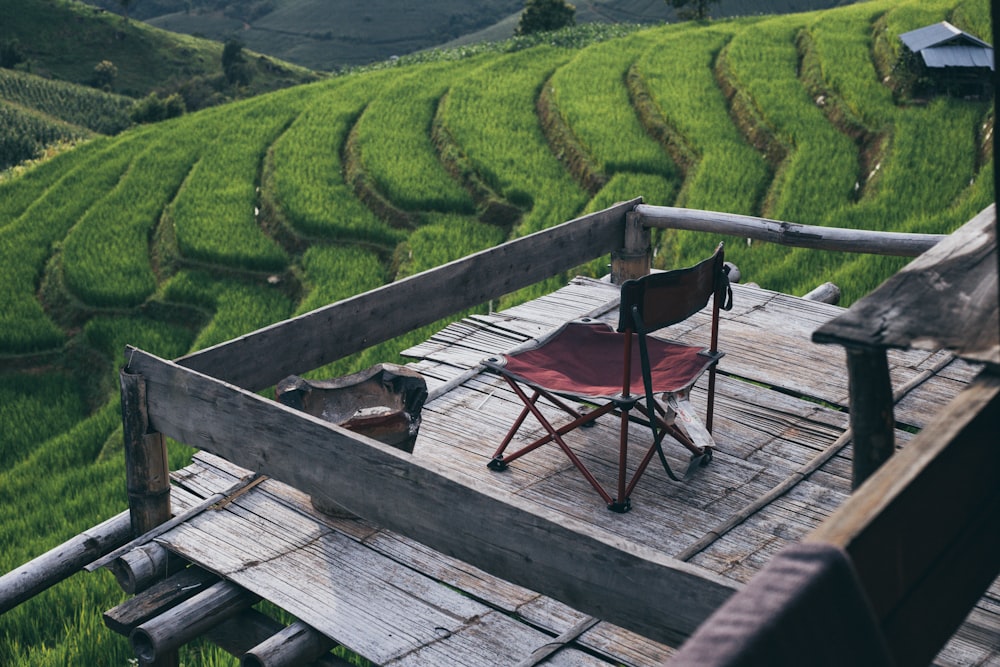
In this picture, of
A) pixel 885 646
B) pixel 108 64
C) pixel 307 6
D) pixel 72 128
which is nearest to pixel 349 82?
pixel 885 646

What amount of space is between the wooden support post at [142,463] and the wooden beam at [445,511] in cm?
7

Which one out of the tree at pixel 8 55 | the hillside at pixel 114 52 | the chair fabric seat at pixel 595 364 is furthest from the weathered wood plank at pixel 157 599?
the hillside at pixel 114 52

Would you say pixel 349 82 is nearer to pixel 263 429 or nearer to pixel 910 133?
pixel 910 133

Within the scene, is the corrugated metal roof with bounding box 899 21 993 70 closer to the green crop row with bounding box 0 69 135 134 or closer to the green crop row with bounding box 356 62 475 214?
the green crop row with bounding box 356 62 475 214

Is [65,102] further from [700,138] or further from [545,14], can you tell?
[700,138]

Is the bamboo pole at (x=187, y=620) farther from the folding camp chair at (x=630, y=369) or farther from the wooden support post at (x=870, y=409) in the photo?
the wooden support post at (x=870, y=409)

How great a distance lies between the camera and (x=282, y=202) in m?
9.88

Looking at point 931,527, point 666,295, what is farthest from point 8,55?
point 931,527

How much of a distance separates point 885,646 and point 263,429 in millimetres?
2218

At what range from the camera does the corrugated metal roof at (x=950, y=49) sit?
10.9 m

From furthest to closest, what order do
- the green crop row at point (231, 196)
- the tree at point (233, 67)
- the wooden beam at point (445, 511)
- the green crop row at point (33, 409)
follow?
the tree at point (233, 67) → the green crop row at point (231, 196) → the green crop row at point (33, 409) → the wooden beam at point (445, 511)

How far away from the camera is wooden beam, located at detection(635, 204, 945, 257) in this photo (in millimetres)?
5145

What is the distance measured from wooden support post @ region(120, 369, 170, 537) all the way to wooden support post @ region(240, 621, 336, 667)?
0.81 m

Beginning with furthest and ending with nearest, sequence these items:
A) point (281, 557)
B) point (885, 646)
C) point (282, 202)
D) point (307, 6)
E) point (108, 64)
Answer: point (307, 6)
point (108, 64)
point (282, 202)
point (281, 557)
point (885, 646)
